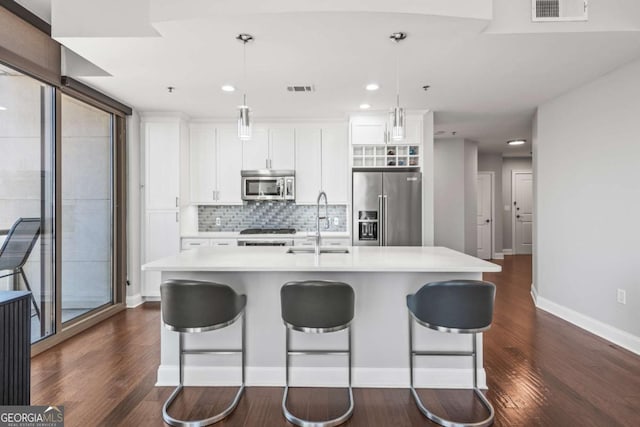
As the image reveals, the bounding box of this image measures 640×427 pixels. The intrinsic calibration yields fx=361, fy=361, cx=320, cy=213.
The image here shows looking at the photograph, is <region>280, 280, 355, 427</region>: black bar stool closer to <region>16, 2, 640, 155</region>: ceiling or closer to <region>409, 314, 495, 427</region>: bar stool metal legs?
<region>409, 314, 495, 427</region>: bar stool metal legs

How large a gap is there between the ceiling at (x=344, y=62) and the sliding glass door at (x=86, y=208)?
1.45 feet

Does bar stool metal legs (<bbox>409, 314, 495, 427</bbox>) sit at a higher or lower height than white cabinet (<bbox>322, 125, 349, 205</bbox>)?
lower

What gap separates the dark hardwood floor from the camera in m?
2.16

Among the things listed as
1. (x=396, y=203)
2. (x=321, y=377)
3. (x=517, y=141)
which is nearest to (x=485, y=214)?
(x=517, y=141)

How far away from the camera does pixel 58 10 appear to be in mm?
2596

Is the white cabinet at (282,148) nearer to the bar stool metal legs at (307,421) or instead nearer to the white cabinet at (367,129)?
the white cabinet at (367,129)

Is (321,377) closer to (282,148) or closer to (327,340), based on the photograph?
(327,340)

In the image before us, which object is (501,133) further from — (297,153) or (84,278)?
(84,278)

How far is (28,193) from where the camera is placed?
122 inches

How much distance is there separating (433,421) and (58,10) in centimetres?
372

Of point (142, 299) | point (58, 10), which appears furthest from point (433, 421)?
point (142, 299)

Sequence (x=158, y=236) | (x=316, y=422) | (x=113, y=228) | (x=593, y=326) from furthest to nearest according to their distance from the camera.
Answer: (x=158, y=236) < (x=113, y=228) < (x=593, y=326) < (x=316, y=422)

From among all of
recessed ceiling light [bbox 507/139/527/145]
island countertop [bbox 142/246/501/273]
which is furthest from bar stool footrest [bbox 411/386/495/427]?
recessed ceiling light [bbox 507/139/527/145]

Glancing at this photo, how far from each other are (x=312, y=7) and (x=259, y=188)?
3044 mm
